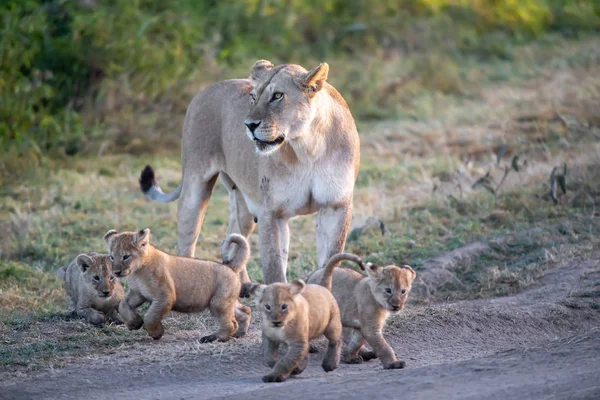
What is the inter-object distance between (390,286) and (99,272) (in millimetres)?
1863

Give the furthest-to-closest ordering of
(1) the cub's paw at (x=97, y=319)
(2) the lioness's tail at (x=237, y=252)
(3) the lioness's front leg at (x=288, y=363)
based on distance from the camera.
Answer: (1) the cub's paw at (x=97, y=319) < (2) the lioness's tail at (x=237, y=252) < (3) the lioness's front leg at (x=288, y=363)

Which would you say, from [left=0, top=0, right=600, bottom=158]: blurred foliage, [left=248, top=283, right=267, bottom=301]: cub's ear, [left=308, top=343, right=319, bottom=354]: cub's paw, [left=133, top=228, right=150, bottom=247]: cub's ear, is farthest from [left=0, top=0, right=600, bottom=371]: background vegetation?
[left=248, top=283, right=267, bottom=301]: cub's ear

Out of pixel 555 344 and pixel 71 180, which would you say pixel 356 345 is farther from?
pixel 71 180

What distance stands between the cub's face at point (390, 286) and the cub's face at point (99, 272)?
1.68 meters

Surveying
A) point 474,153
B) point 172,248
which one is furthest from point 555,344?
point 474,153

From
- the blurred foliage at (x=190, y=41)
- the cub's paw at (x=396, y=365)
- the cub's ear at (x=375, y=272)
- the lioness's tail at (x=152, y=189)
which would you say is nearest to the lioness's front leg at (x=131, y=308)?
the cub's ear at (x=375, y=272)

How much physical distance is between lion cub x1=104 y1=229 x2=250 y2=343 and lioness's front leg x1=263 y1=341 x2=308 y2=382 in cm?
85

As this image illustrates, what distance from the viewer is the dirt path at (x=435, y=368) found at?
484cm

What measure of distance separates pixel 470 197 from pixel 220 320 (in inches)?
158

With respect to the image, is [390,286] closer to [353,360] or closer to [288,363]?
[353,360]

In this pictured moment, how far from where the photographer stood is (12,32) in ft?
36.9

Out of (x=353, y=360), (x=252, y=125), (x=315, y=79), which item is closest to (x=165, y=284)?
(x=252, y=125)

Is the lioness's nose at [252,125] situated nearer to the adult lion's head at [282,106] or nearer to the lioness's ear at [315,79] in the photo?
the adult lion's head at [282,106]

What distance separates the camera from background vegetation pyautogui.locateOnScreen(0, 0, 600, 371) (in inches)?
313
